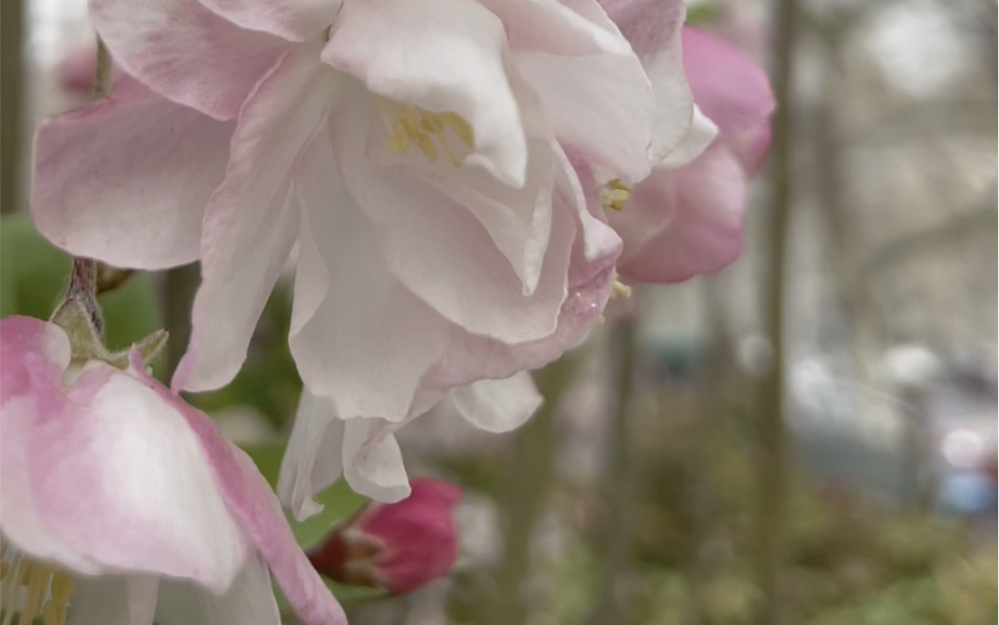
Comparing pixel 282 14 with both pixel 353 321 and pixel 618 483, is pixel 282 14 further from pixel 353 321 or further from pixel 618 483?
pixel 618 483

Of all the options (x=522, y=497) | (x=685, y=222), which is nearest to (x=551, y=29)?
(x=685, y=222)

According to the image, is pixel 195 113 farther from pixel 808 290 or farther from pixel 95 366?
pixel 808 290

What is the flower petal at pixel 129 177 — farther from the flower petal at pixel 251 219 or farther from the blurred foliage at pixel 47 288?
the blurred foliage at pixel 47 288

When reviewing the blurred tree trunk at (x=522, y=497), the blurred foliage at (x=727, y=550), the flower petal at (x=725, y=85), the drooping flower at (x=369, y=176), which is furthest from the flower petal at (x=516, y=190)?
the blurred foliage at (x=727, y=550)

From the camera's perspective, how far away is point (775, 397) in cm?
91

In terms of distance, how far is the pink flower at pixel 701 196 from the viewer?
353 mm

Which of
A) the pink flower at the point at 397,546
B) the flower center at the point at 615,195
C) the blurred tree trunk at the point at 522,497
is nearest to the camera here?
the flower center at the point at 615,195

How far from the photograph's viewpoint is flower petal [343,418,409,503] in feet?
0.92

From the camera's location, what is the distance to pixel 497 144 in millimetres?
230

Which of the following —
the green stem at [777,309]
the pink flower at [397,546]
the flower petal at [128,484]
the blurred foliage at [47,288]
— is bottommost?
the green stem at [777,309]

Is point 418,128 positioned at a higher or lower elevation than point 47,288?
higher

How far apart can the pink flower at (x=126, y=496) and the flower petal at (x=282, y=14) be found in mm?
90

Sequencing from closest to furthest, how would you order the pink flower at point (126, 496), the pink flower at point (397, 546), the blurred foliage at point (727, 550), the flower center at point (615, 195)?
the pink flower at point (126, 496), the flower center at point (615, 195), the pink flower at point (397, 546), the blurred foliage at point (727, 550)

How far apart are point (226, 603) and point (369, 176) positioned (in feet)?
0.41
